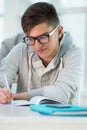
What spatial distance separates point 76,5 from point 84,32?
1.18ft

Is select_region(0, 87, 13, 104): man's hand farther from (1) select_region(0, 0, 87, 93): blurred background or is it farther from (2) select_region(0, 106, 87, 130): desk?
(1) select_region(0, 0, 87, 93): blurred background

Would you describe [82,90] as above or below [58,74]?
below

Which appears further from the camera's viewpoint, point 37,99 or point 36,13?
point 36,13

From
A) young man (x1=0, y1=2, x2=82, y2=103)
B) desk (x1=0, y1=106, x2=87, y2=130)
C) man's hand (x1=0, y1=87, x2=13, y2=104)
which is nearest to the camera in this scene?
desk (x1=0, y1=106, x2=87, y2=130)

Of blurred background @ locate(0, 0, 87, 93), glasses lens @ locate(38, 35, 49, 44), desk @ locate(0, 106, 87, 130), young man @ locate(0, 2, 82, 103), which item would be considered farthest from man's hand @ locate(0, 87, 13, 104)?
blurred background @ locate(0, 0, 87, 93)

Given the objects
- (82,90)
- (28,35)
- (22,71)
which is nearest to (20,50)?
(22,71)

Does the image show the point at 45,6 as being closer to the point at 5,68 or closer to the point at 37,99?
the point at 5,68

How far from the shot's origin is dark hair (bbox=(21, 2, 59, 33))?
1633mm

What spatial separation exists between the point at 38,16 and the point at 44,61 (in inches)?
13.5

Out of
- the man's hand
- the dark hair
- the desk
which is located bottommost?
the man's hand

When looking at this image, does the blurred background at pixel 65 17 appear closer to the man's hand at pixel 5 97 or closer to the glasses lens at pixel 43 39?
the glasses lens at pixel 43 39

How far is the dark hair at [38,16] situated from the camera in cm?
163

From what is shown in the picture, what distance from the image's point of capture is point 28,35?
1.65 m

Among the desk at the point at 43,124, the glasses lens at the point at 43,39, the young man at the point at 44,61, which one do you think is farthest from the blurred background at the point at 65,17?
the desk at the point at 43,124
